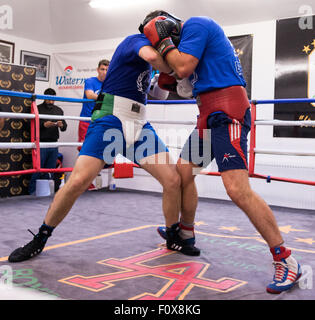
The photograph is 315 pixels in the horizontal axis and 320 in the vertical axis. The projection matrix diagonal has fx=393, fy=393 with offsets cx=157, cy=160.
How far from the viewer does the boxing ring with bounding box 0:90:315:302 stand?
58.4 inches

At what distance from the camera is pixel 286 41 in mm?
4141

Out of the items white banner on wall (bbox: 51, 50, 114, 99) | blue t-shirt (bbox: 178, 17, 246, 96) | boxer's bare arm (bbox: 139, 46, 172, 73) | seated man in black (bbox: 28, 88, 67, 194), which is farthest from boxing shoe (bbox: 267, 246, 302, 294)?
white banner on wall (bbox: 51, 50, 114, 99)

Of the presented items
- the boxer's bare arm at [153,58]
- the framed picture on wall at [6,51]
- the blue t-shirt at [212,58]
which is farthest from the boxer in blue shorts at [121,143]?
the framed picture on wall at [6,51]

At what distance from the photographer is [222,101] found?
5.35 ft

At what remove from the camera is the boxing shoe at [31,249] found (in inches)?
71.3

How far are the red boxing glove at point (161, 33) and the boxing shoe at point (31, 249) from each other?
3.24 ft

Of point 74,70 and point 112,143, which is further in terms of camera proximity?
point 74,70

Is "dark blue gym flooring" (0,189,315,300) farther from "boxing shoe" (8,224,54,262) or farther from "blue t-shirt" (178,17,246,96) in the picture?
"blue t-shirt" (178,17,246,96)

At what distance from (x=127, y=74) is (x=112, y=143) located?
35cm

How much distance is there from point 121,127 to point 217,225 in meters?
1.23

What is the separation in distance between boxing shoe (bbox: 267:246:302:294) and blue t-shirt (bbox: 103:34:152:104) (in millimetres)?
1006

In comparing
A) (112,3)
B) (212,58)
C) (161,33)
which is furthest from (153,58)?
(112,3)

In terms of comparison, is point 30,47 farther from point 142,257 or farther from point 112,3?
point 142,257
